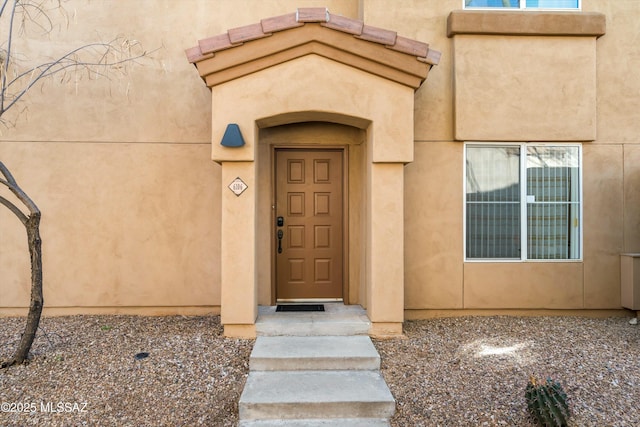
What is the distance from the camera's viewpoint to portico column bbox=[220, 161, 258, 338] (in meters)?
5.21

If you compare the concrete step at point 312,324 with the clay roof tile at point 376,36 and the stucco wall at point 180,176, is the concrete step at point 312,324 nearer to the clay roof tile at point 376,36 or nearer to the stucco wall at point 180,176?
the stucco wall at point 180,176

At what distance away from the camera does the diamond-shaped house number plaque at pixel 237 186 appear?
5215 mm

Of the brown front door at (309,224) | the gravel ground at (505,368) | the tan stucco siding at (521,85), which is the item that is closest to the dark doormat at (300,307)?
the brown front door at (309,224)

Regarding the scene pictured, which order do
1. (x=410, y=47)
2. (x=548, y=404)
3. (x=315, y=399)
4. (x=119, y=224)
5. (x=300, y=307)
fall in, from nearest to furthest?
(x=548, y=404) → (x=315, y=399) → (x=410, y=47) → (x=300, y=307) → (x=119, y=224)

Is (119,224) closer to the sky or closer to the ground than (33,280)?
closer to the sky

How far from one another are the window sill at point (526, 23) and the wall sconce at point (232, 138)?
143 inches

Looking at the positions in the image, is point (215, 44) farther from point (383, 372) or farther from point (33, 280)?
point (383, 372)

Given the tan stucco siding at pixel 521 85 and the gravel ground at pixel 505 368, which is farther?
the tan stucco siding at pixel 521 85

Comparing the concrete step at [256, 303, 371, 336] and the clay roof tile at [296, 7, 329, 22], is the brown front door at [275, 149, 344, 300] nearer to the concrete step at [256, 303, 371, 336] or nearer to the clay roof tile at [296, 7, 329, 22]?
the concrete step at [256, 303, 371, 336]

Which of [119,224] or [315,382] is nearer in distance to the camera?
[315,382]

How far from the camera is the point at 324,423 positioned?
377 cm

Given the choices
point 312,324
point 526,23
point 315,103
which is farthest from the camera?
point 526,23

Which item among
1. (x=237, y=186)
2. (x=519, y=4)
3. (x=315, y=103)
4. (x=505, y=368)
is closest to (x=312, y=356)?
(x=505, y=368)

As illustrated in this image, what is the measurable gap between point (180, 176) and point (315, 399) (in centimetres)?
406
